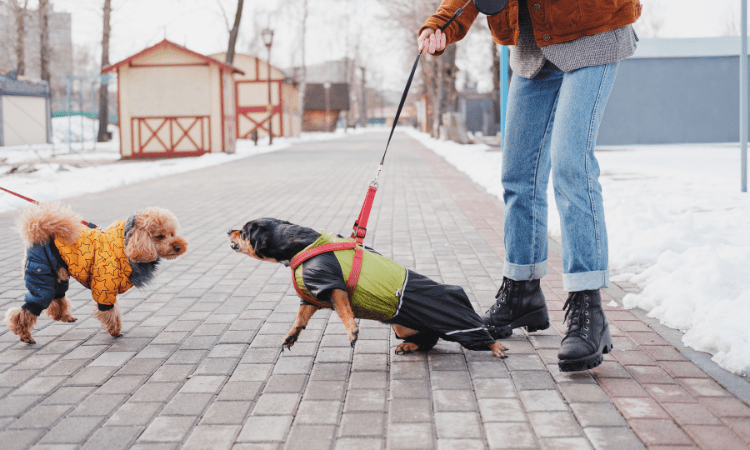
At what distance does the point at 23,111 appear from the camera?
88.2 ft

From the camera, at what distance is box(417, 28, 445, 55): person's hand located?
319cm

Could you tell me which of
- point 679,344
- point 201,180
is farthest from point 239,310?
point 201,180

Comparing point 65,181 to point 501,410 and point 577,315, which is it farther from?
point 501,410

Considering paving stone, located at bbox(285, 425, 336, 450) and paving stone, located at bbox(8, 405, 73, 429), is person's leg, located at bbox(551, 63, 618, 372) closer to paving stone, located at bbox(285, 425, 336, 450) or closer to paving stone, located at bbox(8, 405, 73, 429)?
paving stone, located at bbox(285, 425, 336, 450)

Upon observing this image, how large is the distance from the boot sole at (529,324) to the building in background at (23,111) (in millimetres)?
27066

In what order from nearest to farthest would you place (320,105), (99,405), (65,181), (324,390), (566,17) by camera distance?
1. (99,405)
2. (324,390)
3. (566,17)
4. (65,181)
5. (320,105)

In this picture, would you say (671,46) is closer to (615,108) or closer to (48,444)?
(615,108)

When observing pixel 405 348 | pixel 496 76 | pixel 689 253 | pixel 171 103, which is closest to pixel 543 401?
pixel 405 348

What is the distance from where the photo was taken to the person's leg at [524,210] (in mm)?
3447

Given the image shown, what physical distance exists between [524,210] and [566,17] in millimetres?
949

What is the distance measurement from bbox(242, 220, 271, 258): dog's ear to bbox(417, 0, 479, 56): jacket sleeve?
1.14 m

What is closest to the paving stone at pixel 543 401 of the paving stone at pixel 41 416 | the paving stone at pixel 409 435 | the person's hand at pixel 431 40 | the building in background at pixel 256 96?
the paving stone at pixel 409 435

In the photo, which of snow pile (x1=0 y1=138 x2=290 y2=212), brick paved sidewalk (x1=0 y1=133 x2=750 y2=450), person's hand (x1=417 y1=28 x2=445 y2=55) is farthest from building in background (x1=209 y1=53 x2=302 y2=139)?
person's hand (x1=417 y1=28 x2=445 y2=55)

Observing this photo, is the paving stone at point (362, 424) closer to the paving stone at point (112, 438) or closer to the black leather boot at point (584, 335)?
the paving stone at point (112, 438)
